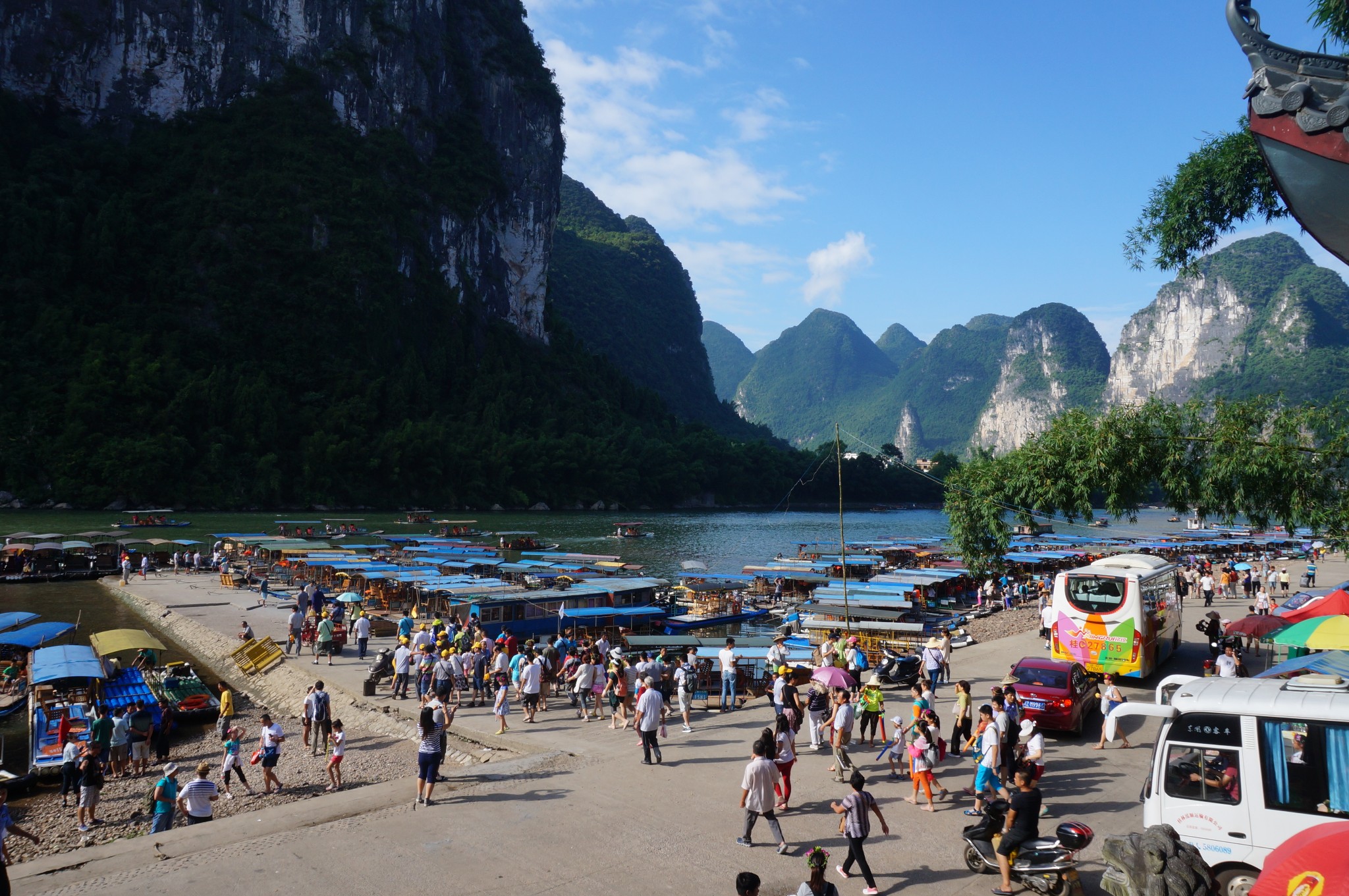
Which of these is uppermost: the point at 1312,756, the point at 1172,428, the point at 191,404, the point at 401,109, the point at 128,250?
the point at 401,109

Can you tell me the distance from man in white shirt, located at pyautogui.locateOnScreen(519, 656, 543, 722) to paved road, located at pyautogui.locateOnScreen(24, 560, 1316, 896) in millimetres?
2298

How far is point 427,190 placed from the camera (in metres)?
120

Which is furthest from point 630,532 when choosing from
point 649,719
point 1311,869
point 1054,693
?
point 1311,869

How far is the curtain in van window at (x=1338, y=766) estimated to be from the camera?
19.9ft

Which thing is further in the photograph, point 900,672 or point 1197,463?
point 1197,463

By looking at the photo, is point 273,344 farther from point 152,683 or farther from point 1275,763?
point 1275,763

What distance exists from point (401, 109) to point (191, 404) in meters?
63.8

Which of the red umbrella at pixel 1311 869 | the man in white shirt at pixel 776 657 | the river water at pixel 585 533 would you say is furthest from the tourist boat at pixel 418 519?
the red umbrella at pixel 1311 869

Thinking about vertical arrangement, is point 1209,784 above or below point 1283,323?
below

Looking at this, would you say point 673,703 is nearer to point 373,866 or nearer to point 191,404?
point 373,866

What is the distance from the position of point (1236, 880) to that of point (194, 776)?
50.1 feet

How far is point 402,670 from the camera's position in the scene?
55.2ft

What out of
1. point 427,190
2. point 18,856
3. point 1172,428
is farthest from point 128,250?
point 1172,428

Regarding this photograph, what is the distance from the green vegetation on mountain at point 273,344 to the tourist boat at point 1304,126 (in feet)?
247
